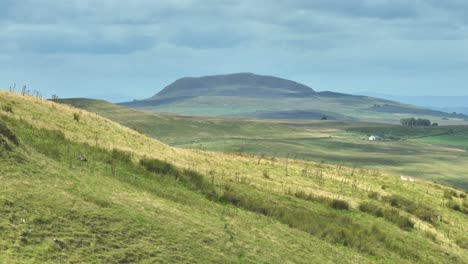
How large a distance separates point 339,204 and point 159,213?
15369mm

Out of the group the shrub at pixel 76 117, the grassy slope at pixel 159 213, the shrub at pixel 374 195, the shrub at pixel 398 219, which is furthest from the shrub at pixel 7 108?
the shrub at pixel 374 195

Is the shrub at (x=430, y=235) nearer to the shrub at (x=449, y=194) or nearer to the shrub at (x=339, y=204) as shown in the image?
the shrub at (x=339, y=204)

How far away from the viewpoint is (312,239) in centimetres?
2281

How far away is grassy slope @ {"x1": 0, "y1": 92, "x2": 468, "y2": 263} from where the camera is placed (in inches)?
586

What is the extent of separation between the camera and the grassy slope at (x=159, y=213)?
48.9ft

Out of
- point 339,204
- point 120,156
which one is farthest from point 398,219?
point 120,156

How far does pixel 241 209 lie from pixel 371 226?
26.3 ft

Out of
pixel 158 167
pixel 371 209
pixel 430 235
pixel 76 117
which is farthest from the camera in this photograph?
pixel 76 117

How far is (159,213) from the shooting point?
19.4 m

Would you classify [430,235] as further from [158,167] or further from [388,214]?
[158,167]

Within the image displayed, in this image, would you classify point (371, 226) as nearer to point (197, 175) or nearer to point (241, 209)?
point (241, 209)

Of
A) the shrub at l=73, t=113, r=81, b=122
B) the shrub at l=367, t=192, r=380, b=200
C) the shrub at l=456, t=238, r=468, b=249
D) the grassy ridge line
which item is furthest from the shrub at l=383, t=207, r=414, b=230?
the shrub at l=73, t=113, r=81, b=122

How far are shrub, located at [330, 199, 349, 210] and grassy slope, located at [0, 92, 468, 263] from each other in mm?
476

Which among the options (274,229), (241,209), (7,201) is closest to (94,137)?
(241,209)
